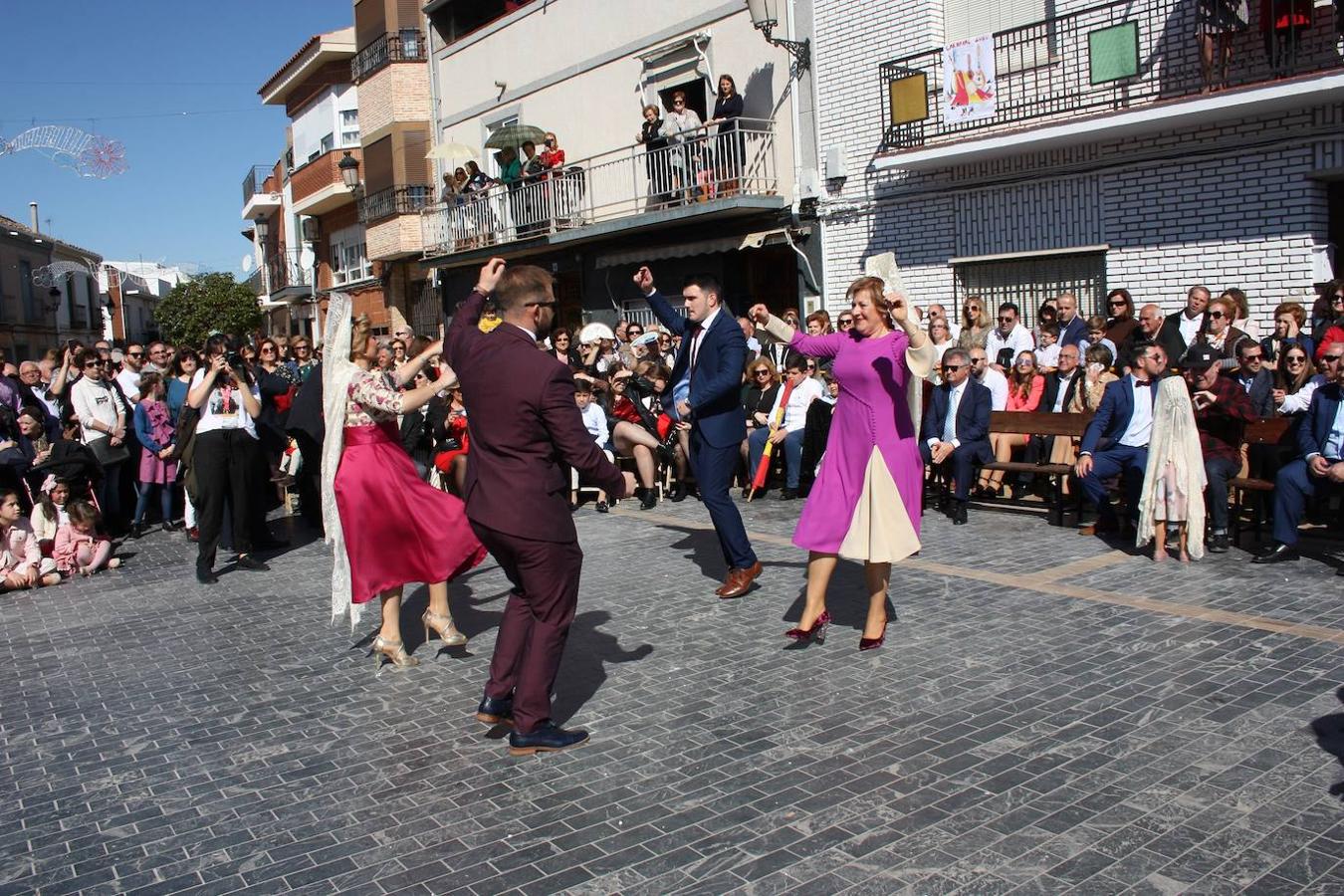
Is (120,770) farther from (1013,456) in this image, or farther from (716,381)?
(1013,456)

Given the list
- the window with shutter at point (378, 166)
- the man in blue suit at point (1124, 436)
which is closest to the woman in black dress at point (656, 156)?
the man in blue suit at point (1124, 436)

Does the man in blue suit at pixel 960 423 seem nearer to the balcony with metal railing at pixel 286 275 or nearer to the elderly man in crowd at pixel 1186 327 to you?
the elderly man in crowd at pixel 1186 327

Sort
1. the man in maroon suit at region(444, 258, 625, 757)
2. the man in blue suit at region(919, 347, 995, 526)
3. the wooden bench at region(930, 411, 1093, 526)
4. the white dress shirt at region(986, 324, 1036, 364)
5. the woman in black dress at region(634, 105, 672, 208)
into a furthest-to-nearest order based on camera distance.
→ the woman in black dress at region(634, 105, 672, 208) < the white dress shirt at region(986, 324, 1036, 364) < the man in blue suit at region(919, 347, 995, 526) < the wooden bench at region(930, 411, 1093, 526) < the man in maroon suit at region(444, 258, 625, 757)

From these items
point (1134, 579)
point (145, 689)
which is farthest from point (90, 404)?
point (1134, 579)

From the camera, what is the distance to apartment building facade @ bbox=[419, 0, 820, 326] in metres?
17.9

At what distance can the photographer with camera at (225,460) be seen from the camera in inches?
368

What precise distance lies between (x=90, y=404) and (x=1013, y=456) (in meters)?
9.48

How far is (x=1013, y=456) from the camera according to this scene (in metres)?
11.7

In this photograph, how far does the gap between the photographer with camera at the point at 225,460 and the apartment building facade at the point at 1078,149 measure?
29.7 ft

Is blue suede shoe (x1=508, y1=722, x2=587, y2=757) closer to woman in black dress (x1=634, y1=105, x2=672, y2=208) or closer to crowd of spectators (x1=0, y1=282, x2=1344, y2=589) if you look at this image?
crowd of spectators (x1=0, y1=282, x2=1344, y2=589)

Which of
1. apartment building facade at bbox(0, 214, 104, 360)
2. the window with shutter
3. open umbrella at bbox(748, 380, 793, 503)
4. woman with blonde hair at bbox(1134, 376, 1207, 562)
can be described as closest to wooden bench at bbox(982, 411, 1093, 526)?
woman with blonde hair at bbox(1134, 376, 1207, 562)

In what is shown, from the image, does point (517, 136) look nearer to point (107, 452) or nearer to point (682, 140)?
point (682, 140)

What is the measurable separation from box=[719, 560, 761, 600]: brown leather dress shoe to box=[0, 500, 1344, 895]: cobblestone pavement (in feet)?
0.40

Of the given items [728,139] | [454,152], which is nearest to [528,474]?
[728,139]
